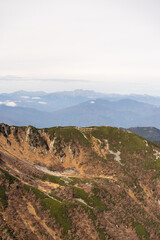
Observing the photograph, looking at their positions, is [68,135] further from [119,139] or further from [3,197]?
[3,197]

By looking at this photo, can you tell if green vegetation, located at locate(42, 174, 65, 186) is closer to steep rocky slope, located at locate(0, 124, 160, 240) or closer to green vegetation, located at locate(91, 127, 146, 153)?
steep rocky slope, located at locate(0, 124, 160, 240)

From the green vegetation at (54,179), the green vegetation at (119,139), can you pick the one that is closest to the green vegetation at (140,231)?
the green vegetation at (54,179)

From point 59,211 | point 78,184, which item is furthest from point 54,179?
point 59,211

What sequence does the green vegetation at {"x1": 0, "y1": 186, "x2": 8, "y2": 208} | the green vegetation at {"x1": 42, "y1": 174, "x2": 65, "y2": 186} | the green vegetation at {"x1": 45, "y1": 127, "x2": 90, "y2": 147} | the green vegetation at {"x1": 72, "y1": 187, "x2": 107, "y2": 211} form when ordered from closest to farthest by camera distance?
1. the green vegetation at {"x1": 0, "y1": 186, "x2": 8, "y2": 208}
2. the green vegetation at {"x1": 72, "y1": 187, "x2": 107, "y2": 211}
3. the green vegetation at {"x1": 42, "y1": 174, "x2": 65, "y2": 186}
4. the green vegetation at {"x1": 45, "y1": 127, "x2": 90, "y2": 147}

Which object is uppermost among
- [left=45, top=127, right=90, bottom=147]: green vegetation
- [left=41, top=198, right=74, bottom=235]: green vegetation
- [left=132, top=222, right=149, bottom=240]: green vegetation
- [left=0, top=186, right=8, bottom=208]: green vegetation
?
[left=45, top=127, right=90, bottom=147]: green vegetation

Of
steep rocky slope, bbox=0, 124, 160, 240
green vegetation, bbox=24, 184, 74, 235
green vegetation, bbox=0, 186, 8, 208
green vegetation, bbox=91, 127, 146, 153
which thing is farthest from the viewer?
green vegetation, bbox=91, 127, 146, 153

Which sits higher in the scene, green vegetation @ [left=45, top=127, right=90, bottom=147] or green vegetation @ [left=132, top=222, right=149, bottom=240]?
green vegetation @ [left=45, top=127, right=90, bottom=147]

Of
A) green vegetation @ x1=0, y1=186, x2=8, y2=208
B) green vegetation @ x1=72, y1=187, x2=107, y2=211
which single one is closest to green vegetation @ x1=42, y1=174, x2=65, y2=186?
green vegetation @ x1=72, y1=187, x2=107, y2=211

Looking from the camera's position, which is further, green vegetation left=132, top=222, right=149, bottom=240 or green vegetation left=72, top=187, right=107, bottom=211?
green vegetation left=72, top=187, right=107, bottom=211
